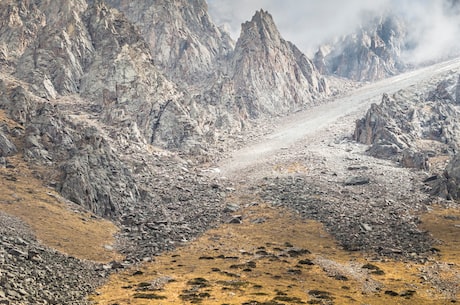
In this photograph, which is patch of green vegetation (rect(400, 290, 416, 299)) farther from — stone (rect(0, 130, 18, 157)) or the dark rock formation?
the dark rock formation

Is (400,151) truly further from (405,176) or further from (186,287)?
(186,287)

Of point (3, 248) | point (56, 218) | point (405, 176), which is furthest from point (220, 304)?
point (405, 176)

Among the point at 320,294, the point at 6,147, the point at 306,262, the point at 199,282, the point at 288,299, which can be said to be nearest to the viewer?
the point at 288,299

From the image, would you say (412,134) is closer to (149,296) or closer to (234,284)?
(234,284)

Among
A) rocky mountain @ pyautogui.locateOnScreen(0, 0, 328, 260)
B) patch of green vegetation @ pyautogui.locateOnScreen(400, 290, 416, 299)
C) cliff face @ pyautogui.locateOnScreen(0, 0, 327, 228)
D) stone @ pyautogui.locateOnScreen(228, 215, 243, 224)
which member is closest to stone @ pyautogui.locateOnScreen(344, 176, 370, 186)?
rocky mountain @ pyautogui.locateOnScreen(0, 0, 328, 260)

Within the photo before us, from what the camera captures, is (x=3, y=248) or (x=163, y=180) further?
(x=163, y=180)

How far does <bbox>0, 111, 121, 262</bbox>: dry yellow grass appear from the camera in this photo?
64.8 m

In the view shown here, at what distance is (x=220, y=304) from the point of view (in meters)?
50.2

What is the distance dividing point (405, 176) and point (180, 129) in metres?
87.9

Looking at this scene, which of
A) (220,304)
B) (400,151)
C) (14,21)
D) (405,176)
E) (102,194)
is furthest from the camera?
(14,21)

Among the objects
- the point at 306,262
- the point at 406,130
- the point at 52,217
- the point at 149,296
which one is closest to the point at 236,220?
the point at 306,262

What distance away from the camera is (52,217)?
7188 centimetres

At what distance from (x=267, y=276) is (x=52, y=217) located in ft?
133

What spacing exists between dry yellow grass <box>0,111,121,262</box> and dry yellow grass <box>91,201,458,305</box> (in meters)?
9.66
